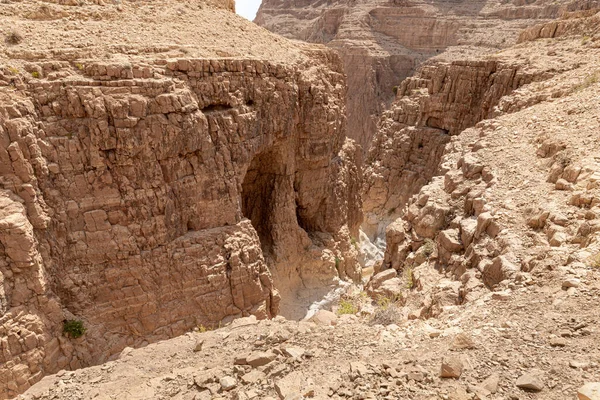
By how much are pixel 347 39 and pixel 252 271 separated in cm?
4270

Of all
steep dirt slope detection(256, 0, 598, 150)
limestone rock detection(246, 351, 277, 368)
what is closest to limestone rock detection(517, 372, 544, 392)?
limestone rock detection(246, 351, 277, 368)

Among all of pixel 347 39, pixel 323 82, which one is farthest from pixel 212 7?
pixel 347 39

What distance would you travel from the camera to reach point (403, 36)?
5066 centimetres

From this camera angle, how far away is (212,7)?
60.3 feet

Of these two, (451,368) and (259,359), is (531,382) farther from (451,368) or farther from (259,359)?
(259,359)

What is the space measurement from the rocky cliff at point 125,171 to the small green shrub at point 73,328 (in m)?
0.09

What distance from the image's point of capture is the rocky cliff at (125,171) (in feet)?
34.8

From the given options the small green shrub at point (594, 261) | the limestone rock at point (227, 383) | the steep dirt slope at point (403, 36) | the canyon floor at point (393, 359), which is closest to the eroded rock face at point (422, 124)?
the small green shrub at point (594, 261)

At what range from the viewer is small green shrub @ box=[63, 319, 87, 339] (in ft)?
37.3

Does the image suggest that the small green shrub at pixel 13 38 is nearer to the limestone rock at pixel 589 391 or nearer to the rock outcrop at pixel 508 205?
the rock outcrop at pixel 508 205

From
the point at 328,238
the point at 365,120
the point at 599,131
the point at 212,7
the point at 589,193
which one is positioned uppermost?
the point at 212,7

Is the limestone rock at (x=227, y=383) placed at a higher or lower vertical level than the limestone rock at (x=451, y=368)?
lower

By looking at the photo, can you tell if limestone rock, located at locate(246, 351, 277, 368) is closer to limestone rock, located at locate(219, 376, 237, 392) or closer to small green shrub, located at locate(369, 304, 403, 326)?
limestone rock, located at locate(219, 376, 237, 392)

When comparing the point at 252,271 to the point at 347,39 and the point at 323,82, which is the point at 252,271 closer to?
the point at 323,82
